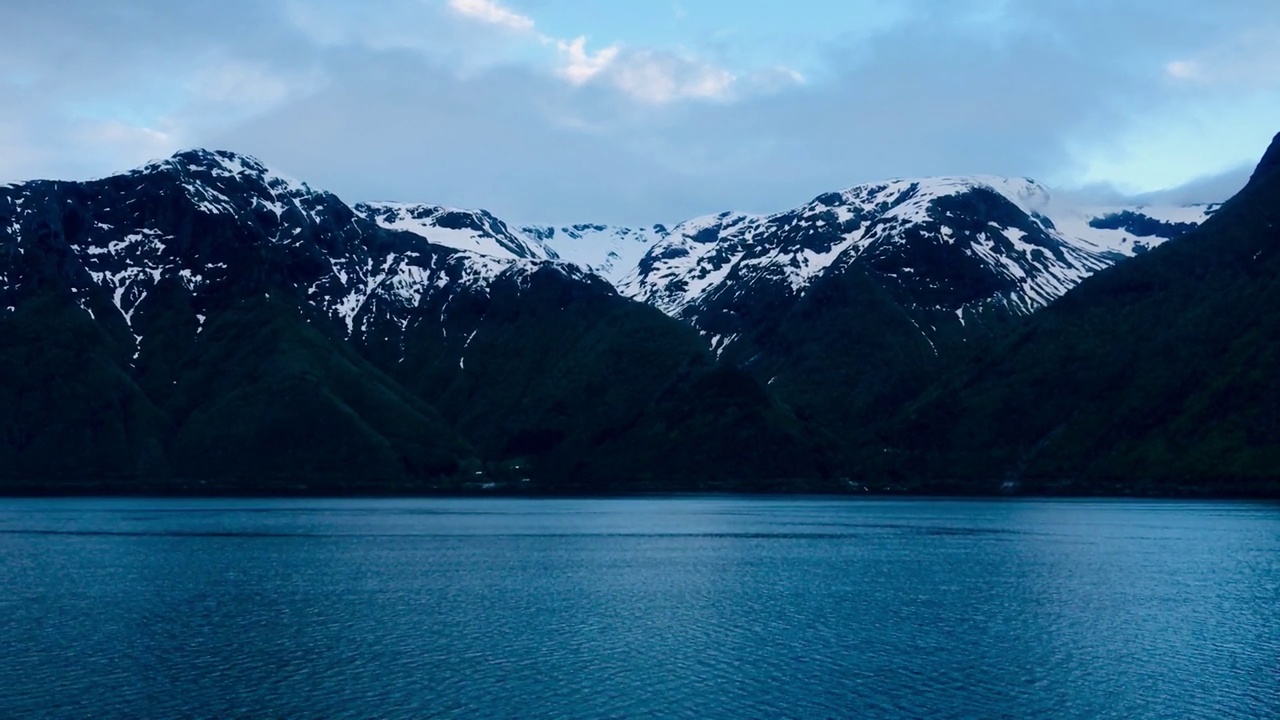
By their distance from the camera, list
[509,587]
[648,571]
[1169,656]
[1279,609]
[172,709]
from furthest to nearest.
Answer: [648,571]
[509,587]
[1279,609]
[1169,656]
[172,709]

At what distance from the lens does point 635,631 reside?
3428 inches

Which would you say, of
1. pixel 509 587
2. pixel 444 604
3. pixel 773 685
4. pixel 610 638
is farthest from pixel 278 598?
pixel 773 685

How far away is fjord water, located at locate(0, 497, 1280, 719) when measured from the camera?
64.1m

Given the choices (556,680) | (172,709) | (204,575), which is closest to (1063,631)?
(556,680)

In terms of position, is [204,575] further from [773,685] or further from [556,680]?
[773,685]

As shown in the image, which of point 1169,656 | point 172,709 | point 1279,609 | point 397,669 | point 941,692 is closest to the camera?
point 172,709

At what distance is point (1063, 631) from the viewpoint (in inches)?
3452

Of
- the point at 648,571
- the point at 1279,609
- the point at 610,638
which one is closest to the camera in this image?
the point at 610,638

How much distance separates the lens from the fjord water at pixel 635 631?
6412 cm

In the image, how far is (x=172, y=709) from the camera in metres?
60.5

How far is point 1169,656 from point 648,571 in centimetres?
6151

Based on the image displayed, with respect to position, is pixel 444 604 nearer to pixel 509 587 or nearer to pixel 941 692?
pixel 509 587

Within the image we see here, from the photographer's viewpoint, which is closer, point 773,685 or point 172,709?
point 172,709

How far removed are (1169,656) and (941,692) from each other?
20.7 m
